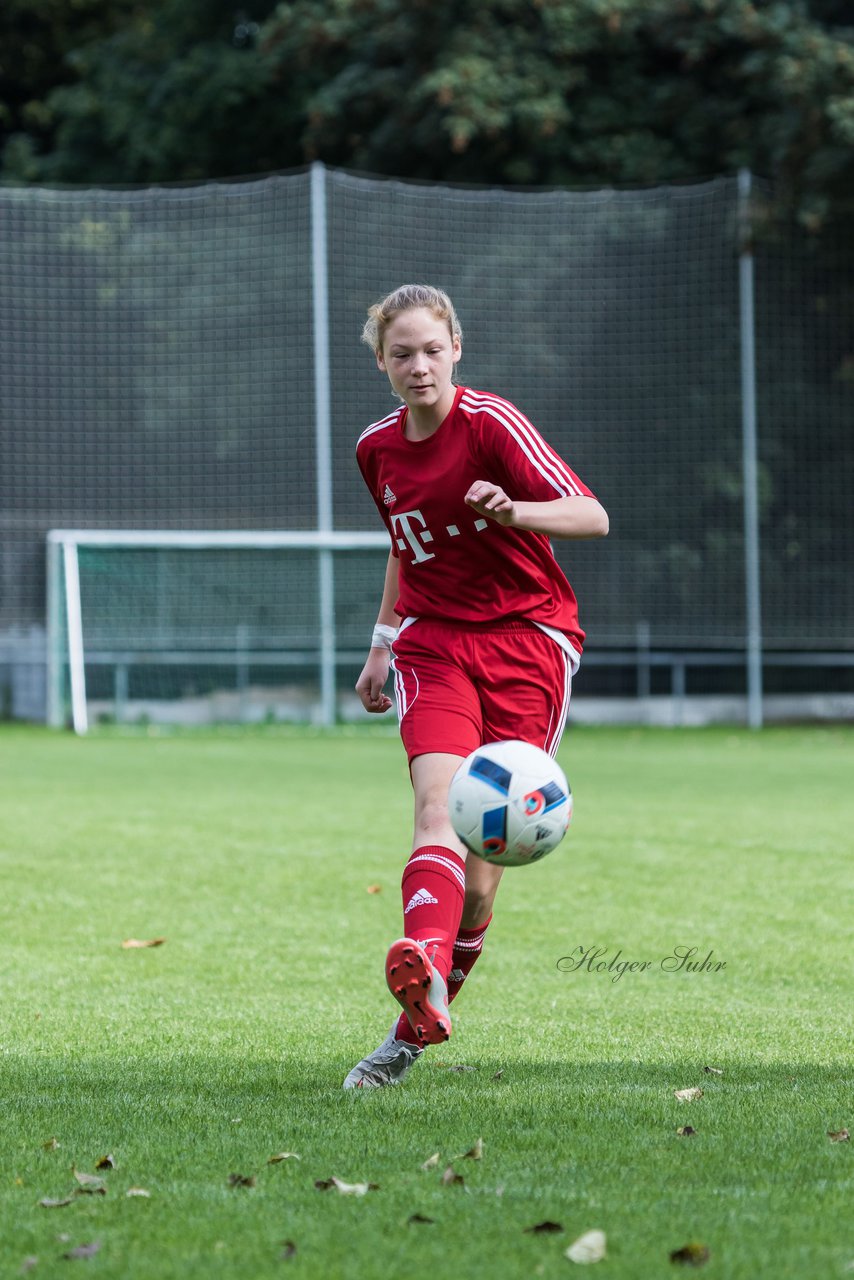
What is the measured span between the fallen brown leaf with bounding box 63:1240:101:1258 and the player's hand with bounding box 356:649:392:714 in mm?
2052

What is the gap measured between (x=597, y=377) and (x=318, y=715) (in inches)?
215

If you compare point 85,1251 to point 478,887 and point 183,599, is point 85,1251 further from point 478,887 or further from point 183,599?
point 183,599

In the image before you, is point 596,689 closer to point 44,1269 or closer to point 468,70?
point 468,70

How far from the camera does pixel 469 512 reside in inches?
161

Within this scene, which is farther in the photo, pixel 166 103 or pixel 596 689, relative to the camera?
pixel 166 103

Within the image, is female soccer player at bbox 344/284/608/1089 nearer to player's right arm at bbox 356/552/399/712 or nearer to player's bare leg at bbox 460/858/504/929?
player's bare leg at bbox 460/858/504/929

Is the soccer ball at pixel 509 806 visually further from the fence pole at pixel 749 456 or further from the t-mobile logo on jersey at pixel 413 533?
the fence pole at pixel 749 456

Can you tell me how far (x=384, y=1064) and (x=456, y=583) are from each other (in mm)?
1195

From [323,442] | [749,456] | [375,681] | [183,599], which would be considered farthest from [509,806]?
[749,456]

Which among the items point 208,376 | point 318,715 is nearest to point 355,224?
point 208,376

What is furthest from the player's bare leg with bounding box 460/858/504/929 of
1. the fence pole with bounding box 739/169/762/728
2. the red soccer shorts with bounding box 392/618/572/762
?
the fence pole with bounding box 739/169/762/728

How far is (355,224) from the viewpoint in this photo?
65.9 ft

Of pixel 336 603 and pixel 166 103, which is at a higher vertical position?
pixel 166 103

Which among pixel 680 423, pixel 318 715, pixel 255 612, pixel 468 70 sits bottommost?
pixel 318 715
